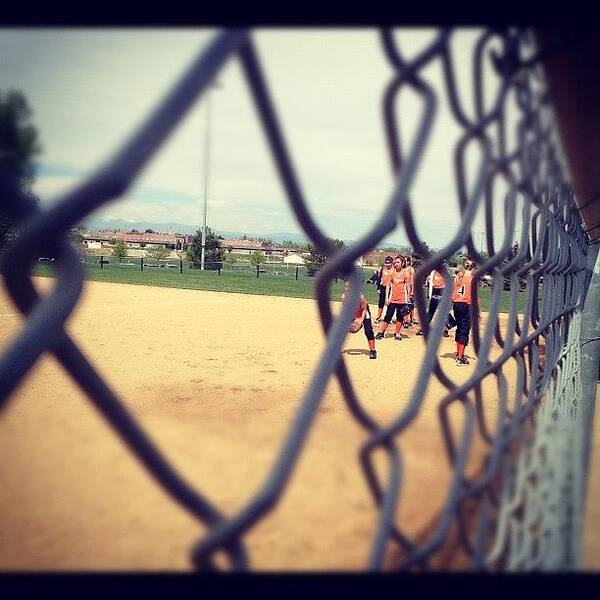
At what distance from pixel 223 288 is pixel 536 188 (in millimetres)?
18896

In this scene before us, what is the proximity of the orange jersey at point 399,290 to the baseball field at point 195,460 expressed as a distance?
2190 millimetres

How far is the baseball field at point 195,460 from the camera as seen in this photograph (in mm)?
2498

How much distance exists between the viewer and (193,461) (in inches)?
137

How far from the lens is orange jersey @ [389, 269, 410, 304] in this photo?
9820 mm

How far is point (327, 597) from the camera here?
44cm

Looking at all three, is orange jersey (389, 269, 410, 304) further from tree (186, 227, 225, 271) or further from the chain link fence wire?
tree (186, 227, 225, 271)

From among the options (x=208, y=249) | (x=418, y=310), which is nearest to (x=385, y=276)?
(x=418, y=310)

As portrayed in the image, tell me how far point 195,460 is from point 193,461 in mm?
19

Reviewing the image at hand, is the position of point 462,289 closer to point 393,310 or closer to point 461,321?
point 461,321

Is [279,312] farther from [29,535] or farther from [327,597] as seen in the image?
[327,597]

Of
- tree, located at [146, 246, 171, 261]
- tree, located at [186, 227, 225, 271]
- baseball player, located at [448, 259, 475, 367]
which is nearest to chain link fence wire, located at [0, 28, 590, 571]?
baseball player, located at [448, 259, 475, 367]

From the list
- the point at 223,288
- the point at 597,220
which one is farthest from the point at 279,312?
the point at 597,220

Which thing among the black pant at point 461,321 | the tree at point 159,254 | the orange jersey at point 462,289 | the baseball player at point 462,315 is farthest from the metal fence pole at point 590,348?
the tree at point 159,254

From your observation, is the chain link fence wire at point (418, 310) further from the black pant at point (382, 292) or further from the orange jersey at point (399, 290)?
the black pant at point (382, 292)
